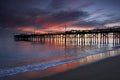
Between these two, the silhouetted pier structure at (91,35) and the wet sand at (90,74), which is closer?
the wet sand at (90,74)

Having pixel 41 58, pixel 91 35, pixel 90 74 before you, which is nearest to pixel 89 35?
pixel 91 35

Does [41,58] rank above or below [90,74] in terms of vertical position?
below

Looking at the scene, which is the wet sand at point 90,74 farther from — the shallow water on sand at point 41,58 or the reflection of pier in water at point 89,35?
the reflection of pier in water at point 89,35

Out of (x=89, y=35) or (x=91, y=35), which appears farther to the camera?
(x=89, y=35)

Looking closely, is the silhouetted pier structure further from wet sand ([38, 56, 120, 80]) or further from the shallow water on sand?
wet sand ([38, 56, 120, 80])

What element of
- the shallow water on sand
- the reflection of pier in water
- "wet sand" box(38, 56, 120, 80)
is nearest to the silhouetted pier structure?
the reflection of pier in water

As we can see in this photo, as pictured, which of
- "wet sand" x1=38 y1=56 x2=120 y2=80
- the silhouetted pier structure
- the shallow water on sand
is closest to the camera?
"wet sand" x1=38 y1=56 x2=120 y2=80

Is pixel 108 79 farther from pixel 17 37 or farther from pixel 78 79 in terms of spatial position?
pixel 17 37

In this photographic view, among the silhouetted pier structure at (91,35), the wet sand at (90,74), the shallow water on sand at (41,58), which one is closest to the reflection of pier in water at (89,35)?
the silhouetted pier structure at (91,35)

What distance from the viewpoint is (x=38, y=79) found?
6551 mm

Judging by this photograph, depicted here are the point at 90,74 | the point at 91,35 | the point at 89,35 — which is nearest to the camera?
the point at 90,74

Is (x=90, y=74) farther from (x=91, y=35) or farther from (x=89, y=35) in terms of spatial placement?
(x=89, y=35)

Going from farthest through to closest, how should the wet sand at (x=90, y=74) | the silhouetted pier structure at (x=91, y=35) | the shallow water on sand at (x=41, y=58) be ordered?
1. the silhouetted pier structure at (x=91, y=35)
2. the shallow water on sand at (x=41, y=58)
3. the wet sand at (x=90, y=74)

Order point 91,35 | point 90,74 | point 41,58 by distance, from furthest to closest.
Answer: point 91,35 < point 41,58 < point 90,74
